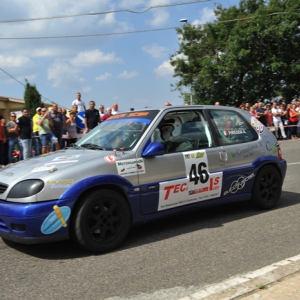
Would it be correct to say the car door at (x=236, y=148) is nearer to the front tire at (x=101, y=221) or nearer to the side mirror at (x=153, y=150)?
the side mirror at (x=153, y=150)

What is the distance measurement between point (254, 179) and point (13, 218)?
341cm

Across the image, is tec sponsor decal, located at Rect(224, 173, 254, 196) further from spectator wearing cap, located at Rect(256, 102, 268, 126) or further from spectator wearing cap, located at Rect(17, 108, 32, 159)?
spectator wearing cap, located at Rect(256, 102, 268, 126)

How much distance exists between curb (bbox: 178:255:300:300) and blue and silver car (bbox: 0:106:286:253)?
1.44 m

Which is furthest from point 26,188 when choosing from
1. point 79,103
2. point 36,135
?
point 79,103

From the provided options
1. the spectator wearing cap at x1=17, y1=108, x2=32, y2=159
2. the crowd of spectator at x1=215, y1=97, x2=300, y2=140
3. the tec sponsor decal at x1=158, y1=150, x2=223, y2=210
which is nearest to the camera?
the tec sponsor decal at x1=158, y1=150, x2=223, y2=210

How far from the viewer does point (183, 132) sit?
18.7ft

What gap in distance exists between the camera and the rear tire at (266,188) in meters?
6.27


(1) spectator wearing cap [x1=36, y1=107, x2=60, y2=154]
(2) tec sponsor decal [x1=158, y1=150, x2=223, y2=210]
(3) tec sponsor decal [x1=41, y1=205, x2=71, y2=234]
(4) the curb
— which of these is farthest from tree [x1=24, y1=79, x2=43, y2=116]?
(4) the curb

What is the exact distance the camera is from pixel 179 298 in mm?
3479

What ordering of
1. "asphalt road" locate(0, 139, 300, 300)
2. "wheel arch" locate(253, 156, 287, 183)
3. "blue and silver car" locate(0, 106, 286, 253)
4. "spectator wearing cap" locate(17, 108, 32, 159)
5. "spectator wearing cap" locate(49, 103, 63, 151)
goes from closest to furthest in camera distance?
"asphalt road" locate(0, 139, 300, 300) < "blue and silver car" locate(0, 106, 286, 253) < "wheel arch" locate(253, 156, 287, 183) < "spectator wearing cap" locate(17, 108, 32, 159) < "spectator wearing cap" locate(49, 103, 63, 151)

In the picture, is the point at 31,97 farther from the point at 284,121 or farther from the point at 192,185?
the point at 192,185

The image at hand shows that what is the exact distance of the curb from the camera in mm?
3471

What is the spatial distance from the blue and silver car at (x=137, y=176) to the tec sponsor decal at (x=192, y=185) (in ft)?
0.04

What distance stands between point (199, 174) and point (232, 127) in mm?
1076
